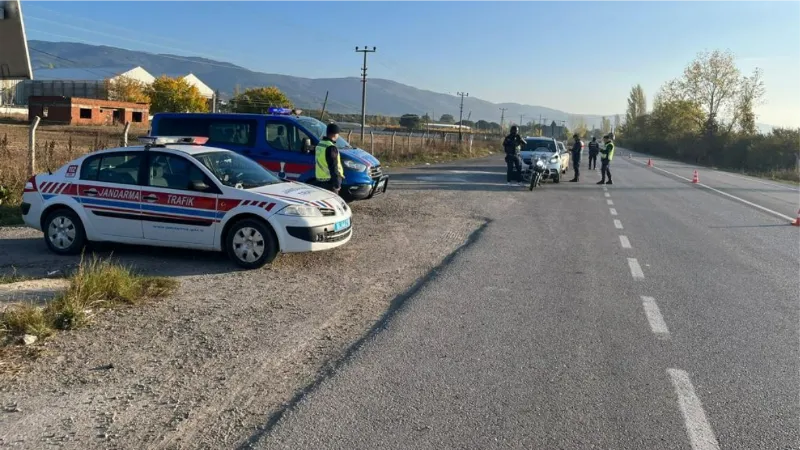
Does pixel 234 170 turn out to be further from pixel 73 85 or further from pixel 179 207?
pixel 73 85

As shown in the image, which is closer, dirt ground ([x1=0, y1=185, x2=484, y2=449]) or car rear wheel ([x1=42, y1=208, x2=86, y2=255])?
dirt ground ([x1=0, y1=185, x2=484, y2=449])

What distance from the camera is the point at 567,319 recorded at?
21.4ft

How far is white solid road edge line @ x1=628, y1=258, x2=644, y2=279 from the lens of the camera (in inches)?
343

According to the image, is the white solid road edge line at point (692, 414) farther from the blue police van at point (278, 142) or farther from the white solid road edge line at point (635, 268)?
the blue police van at point (278, 142)

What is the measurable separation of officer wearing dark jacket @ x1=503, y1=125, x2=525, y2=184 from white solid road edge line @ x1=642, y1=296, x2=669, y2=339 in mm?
13798

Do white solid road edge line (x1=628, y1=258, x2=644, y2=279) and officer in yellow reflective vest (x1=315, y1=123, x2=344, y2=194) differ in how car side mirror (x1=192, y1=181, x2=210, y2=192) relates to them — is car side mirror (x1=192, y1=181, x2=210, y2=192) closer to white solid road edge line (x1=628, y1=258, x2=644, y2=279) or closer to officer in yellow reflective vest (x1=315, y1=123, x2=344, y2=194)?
officer in yellow reflective vest (x1=315, y1=123, x2=344, y2=194)

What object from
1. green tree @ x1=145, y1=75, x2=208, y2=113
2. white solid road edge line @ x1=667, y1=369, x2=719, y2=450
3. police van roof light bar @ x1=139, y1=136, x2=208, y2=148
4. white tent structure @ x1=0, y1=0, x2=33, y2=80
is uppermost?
green tree @ x1=145, y1=75, x2=208, y2=113

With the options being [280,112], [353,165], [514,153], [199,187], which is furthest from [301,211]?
[514,153]

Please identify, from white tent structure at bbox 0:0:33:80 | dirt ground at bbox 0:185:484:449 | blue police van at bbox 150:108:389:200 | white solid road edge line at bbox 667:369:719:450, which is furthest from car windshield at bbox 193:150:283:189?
white solid road edge line at bbox 667:369:719:450

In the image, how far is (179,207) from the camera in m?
8.50

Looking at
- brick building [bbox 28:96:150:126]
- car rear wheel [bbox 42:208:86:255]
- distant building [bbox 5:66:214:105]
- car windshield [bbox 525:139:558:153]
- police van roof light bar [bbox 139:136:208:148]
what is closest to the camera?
car rear wheel [bbox 42:208:86:255]

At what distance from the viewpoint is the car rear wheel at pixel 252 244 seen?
8.29 metres

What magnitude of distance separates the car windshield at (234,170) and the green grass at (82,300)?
189cm

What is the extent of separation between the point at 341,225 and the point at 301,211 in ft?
2.36
